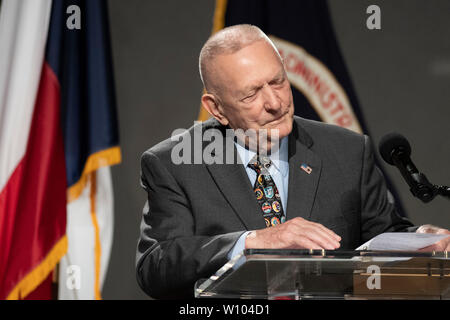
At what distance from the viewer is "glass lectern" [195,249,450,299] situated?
1328 millimetres

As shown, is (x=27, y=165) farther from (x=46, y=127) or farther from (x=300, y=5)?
(x=300, y=5)

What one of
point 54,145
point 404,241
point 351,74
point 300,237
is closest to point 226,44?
point 300,237

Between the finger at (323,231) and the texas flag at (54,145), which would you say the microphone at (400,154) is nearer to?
the finger at (323,231)

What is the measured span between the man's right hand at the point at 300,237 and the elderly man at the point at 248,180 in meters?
0.30

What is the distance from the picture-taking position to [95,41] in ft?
12.0

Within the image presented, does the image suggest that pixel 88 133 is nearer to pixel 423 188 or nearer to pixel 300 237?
pixel 300 237

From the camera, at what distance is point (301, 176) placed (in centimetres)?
217

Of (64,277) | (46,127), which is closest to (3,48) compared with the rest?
(46,127)

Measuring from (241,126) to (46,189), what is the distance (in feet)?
5.47

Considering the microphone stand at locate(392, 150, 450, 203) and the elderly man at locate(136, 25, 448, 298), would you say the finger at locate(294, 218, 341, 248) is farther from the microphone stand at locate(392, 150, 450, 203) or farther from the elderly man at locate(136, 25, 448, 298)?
the elderly man at locate(136, 25, 448, 298)

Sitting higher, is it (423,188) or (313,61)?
(313,61)

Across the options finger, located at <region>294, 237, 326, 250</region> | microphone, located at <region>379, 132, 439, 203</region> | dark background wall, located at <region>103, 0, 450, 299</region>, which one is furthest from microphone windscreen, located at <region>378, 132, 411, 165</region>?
dark background wall, located at <region>103, 0, 450, 299</region>

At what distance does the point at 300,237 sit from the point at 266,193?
59 centimetres

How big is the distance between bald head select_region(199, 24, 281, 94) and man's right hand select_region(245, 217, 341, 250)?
683mm
